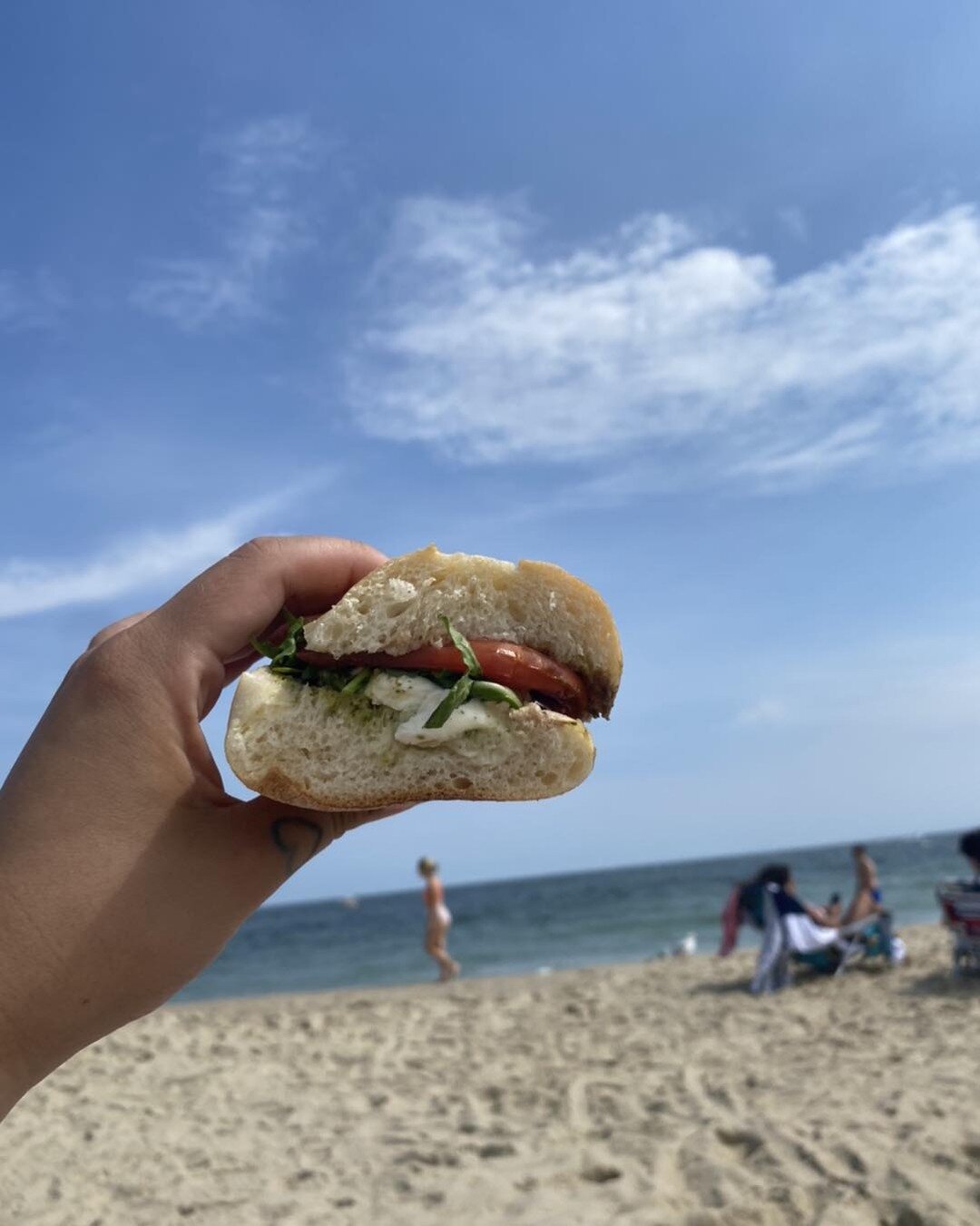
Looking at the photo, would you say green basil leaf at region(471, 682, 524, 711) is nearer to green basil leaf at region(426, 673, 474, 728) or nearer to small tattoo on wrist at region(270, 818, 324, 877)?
green basil leaf at region(426, 673, 474, 728)

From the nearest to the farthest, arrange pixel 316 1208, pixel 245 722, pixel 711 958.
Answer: pixel 245 722 → pixel 316 1208 → pixel 711 958

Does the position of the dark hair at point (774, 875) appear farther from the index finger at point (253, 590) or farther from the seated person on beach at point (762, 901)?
the index finger at point (253, 590)

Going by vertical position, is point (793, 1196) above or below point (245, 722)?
below

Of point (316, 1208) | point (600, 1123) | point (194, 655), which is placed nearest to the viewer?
point (194, 655)

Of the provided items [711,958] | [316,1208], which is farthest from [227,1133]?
[711,958]

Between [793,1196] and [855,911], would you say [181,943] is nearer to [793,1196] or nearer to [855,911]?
[793,1196]

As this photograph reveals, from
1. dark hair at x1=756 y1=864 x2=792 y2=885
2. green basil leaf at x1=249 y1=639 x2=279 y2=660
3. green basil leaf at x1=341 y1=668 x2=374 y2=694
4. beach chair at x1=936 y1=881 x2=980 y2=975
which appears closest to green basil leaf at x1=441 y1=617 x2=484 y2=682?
green basil leaf at x1=341 y1=668 x2=374 y2=694

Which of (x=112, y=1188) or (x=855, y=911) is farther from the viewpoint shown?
(x=855, y=911)
